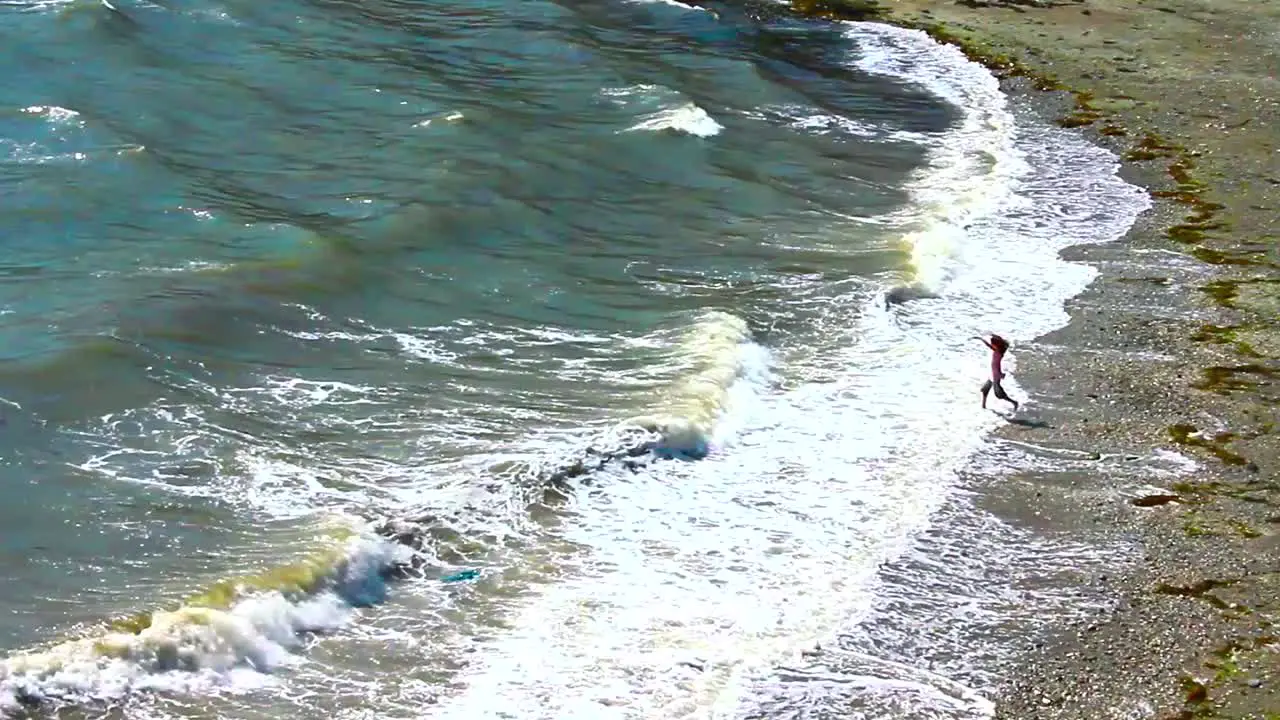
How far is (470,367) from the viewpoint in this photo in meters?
18.0

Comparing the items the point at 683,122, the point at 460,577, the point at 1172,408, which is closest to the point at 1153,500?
the point at 1172,408

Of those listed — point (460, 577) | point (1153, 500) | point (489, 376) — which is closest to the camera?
point (460, 577)

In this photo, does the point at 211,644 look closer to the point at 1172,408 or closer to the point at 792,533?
the point at 792,533

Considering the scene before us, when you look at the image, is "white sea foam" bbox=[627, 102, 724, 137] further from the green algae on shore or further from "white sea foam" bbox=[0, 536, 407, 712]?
"white sea foam" bbox=[0, 536, 407, 712]

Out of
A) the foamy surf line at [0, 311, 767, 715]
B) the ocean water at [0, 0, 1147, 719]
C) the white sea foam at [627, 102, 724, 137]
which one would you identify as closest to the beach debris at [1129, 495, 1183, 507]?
the ocean water at [0, 0, 1147, 719]

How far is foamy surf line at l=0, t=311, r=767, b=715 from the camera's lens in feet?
37.9

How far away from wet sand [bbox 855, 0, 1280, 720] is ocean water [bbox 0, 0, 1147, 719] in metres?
0.61

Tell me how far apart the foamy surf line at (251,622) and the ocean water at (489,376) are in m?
0.03

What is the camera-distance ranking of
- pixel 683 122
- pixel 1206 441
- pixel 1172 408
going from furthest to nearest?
pixel 683 122
pixel 1172 408
pixel 1206 441

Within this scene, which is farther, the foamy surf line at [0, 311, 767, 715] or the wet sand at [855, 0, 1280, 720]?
the wet sand at [855, 0, 1280, 720]

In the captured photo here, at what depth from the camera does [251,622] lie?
492 inches

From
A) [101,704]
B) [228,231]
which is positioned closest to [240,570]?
[101,704]

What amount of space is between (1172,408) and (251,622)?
9752mm

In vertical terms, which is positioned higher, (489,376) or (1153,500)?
(1153,500)
